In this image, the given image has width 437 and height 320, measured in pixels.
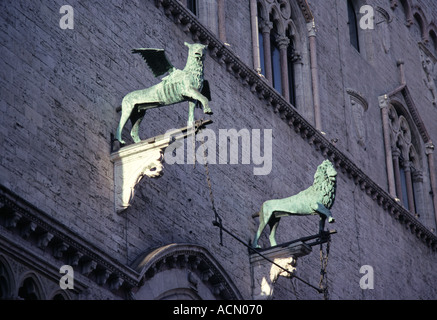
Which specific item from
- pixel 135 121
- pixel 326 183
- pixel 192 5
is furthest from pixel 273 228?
pixel 192 5

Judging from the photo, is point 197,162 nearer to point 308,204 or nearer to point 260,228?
point 260,228

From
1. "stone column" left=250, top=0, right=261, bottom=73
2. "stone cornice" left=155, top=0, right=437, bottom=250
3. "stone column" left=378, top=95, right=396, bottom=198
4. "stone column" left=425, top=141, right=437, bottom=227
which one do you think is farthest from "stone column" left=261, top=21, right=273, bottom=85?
"stone column" left=425, top=141, right=437, bottom=227

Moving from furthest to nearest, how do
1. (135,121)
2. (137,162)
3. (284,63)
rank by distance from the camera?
(284,63) → (135,121) → (137,162)

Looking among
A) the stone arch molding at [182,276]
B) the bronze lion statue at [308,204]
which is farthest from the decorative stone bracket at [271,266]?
the stone arch molding at [182,276]

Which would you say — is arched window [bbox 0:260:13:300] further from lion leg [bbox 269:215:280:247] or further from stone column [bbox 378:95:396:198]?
stone column [bbox 378:95:396:198]

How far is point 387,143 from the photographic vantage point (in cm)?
2714

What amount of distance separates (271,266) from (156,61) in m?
4.04

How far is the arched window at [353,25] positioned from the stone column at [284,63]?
13.9ft

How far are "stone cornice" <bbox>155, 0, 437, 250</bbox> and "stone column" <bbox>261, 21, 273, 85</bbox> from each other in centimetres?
68

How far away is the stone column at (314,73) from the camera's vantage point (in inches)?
951
